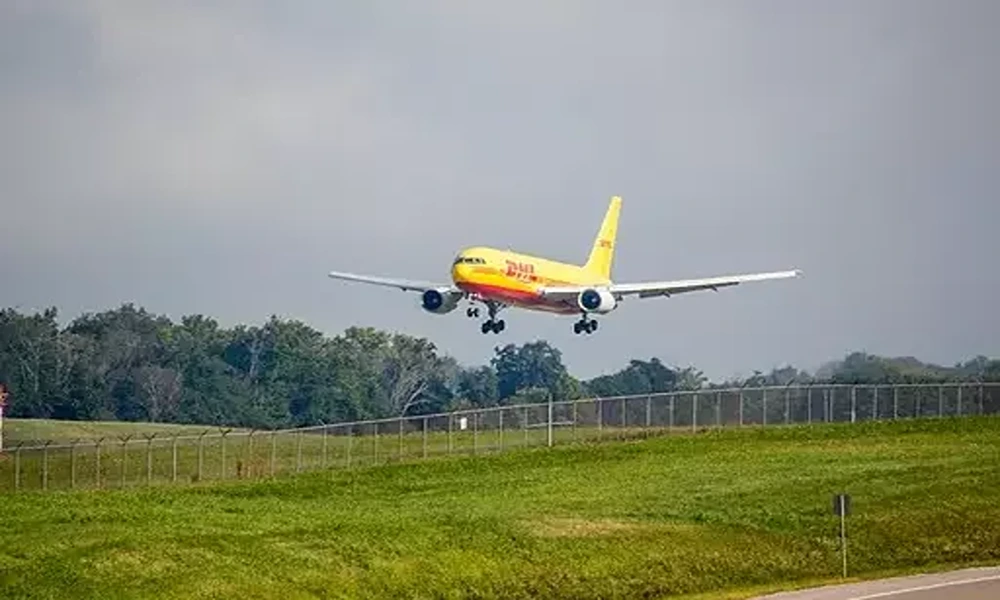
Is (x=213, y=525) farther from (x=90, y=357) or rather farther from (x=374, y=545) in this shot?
(x=90, y=357)

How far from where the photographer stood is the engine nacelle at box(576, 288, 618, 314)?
3413 inches

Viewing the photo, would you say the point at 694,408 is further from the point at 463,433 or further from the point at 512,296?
the point at 463,433

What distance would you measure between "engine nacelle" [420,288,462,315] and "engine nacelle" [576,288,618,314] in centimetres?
544

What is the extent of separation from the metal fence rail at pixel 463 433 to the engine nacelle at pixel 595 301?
4.19m

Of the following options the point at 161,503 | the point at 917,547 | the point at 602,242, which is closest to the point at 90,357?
the point at 602,242

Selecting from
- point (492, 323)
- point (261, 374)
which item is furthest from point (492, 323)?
point (261, 374)

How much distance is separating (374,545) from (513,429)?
38.6m

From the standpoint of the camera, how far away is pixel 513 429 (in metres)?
81.5

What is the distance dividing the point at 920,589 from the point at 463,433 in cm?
4193

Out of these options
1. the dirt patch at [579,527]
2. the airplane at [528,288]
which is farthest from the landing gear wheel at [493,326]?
the dirt patch at [579,527]

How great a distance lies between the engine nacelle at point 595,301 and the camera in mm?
86688

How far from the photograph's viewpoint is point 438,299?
86.2m

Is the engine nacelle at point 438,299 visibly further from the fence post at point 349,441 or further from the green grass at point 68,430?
the green grass at point 68,430

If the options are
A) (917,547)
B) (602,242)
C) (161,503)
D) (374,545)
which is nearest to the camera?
(374,545)
